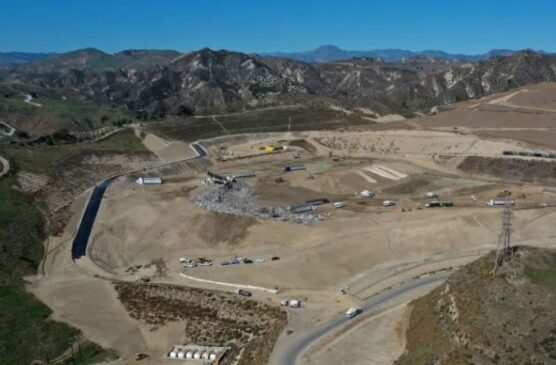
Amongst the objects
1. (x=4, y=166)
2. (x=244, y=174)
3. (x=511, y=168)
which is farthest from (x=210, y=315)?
(x=511, y=168)

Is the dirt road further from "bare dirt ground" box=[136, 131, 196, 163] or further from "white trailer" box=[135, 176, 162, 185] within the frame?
"bare dirt ground" box=[136, 131, 196, 163]

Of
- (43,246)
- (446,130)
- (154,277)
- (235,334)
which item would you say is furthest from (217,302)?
(446,130)

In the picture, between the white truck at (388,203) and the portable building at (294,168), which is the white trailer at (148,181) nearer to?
the portable building at (294,168)

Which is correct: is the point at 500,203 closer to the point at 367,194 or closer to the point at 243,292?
the point at 367,194

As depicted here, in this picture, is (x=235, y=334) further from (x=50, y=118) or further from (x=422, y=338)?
(x=50, y=118)

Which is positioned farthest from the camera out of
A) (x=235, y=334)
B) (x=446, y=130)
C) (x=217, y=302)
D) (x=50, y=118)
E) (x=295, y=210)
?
(x=50, y=118)

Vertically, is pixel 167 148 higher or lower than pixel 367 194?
higher
